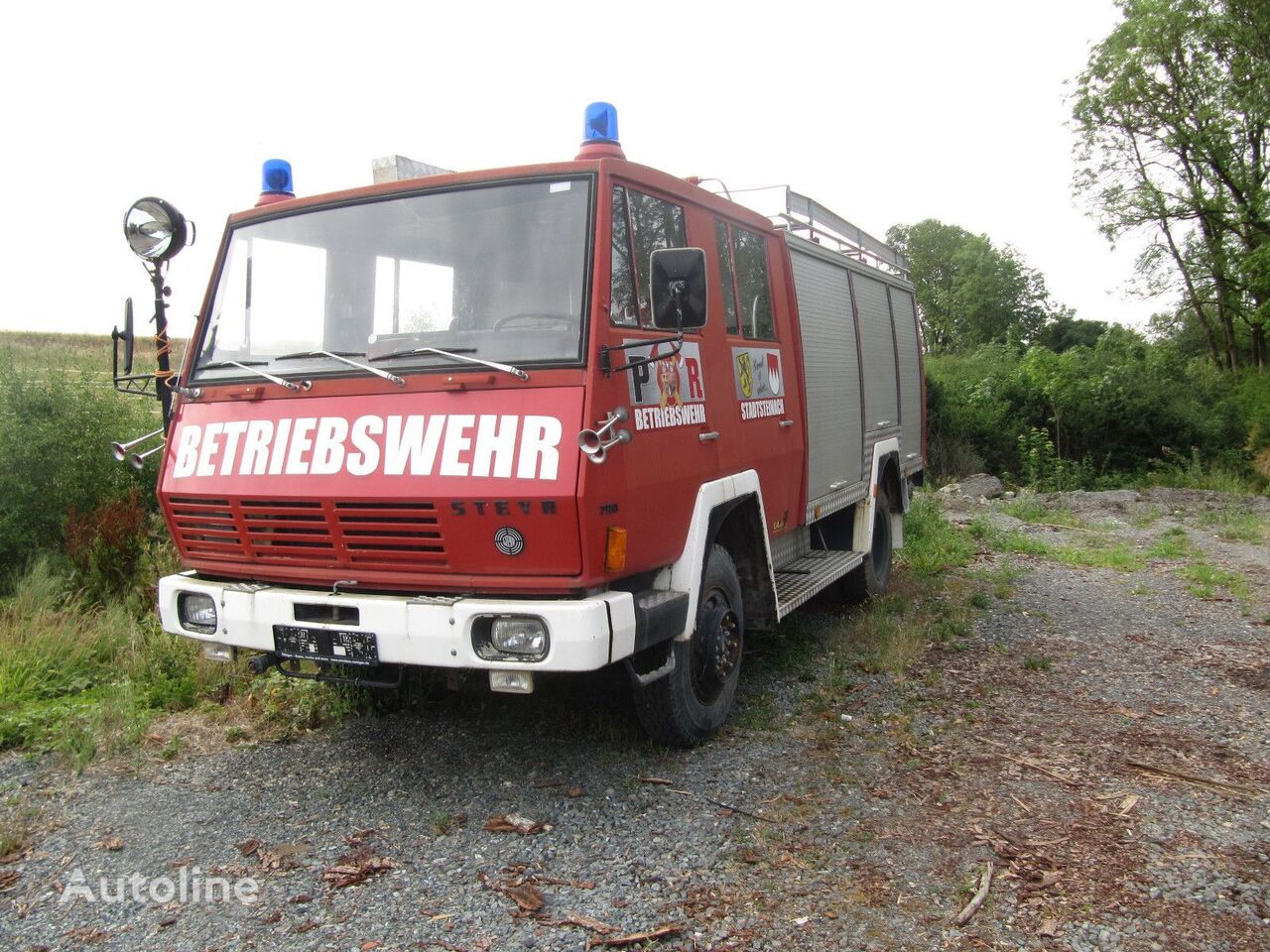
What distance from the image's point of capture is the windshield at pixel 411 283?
4.00 meters

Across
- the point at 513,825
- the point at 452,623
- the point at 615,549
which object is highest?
the point at 615,549

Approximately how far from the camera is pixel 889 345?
8.52 meters

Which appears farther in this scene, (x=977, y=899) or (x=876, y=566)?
(x=876, y=566)

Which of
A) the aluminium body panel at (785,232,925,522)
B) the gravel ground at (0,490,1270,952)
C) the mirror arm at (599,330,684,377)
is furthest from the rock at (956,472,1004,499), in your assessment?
the mirror arm at (599,330,684,377)

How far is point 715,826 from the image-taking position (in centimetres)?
394

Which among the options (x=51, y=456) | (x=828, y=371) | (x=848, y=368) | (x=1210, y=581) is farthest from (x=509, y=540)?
(x=1210, y=581)

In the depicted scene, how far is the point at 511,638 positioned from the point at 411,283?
1.61 metres

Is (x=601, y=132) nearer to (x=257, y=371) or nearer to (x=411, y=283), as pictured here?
(x=411, y=283)

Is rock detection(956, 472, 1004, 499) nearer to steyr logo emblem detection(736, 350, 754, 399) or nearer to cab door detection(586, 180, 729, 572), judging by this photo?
steyr logo emblem detection(736, 350, 754, 399)

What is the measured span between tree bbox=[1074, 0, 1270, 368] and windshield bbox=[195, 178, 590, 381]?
22.3 m

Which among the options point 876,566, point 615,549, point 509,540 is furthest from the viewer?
point 876,566

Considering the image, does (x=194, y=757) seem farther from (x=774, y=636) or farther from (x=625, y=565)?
(x=774, y=636)

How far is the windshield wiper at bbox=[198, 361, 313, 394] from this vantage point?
4.17 metres

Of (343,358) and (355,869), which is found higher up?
(343,358)
